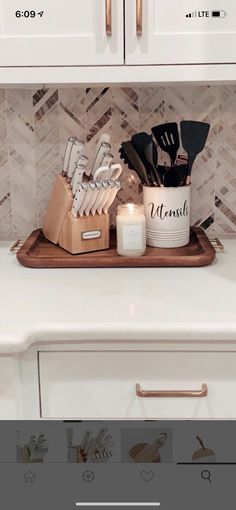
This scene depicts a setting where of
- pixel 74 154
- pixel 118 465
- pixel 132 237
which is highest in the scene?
pixel 74 154

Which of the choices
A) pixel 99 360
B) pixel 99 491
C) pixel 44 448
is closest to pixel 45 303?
pixel 99 360

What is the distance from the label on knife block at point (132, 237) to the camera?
182 cm

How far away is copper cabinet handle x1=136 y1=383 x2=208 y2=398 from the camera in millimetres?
1478

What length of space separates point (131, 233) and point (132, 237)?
0.04 feet
